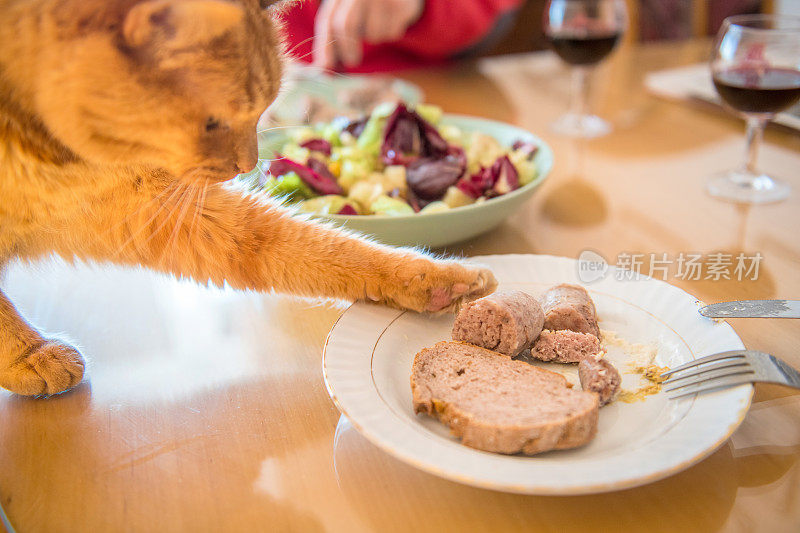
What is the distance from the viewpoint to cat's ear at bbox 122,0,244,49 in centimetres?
61

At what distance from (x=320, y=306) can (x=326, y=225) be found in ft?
0.40

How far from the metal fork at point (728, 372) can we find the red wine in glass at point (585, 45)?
1.04 m

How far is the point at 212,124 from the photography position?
73cm

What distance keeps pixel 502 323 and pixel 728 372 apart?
0.23 m

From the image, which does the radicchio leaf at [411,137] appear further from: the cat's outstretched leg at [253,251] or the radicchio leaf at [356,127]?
the cat's outstretched leg at [253,251]

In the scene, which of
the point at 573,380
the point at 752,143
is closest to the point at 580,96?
the point at 752,143

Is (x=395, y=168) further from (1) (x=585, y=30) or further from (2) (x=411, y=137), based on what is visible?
(1) (x=585, y=30)

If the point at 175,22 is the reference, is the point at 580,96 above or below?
below

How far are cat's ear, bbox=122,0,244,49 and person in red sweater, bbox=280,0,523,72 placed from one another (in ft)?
3.52

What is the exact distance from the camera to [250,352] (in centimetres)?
85

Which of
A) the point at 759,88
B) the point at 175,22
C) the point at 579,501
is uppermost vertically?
the point at 175,22

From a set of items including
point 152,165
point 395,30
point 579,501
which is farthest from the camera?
point 395,30

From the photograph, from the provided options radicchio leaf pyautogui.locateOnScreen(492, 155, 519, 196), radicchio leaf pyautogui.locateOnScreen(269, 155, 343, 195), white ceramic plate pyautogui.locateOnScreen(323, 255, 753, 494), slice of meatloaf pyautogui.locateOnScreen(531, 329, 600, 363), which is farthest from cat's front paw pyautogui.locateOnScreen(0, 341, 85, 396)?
radicchio leaf pyautogui.locateOnScreen(492, 155, 519, 196)

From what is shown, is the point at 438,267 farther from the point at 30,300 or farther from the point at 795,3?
the point at 795,3
